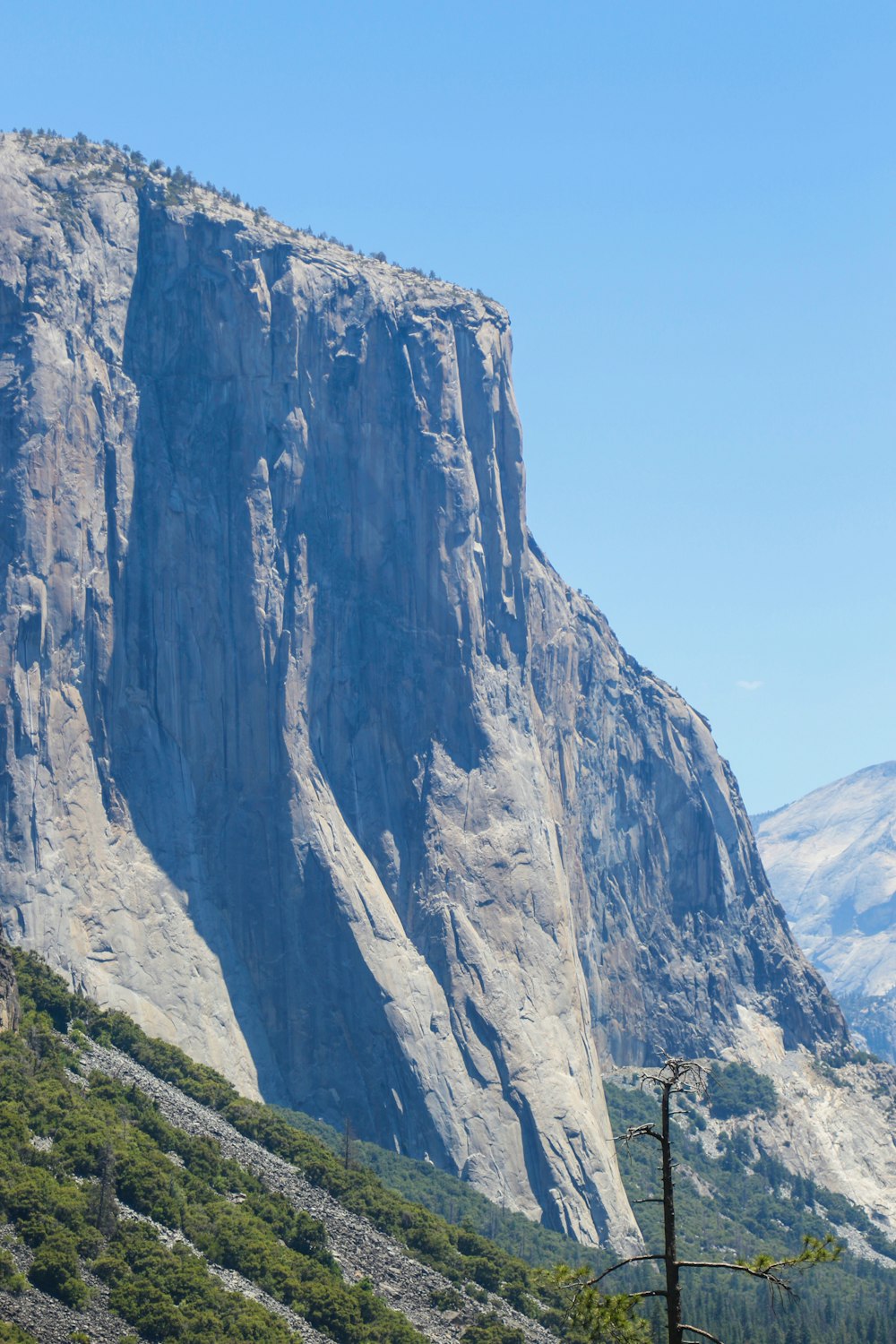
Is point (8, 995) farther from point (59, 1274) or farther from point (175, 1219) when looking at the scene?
point (59, 1274)

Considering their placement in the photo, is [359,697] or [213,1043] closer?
[213,1043]

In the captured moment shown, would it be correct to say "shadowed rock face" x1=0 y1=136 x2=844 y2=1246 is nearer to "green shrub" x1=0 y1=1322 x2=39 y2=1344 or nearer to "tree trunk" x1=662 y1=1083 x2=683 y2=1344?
"green shrub" x1=0 y1=1322 x2=39 y2=1344

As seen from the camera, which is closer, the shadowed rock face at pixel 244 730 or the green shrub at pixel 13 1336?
the green shrub at pixel 13 1336

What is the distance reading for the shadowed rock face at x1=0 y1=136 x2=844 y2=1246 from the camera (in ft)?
564

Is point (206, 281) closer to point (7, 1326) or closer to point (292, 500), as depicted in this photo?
point (292, 500)

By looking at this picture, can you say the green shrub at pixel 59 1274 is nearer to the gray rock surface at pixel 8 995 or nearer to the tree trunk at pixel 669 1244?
the gray rock surface at pixel 8 995

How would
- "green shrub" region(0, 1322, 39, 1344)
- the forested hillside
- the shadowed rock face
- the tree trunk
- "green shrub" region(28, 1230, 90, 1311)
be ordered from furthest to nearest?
the shadowed rock face < the forested hillside < "green shrub" region(28, 1230, 90, 1311) < "green shrub" region(0, 1322, 39, 1344) < the tree trunk

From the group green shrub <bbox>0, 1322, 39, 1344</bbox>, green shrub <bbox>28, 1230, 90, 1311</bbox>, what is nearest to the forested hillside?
green shrub <bbox>28, 1230, 90, 1311</bbox>

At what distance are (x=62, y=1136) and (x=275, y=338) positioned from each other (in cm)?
10363

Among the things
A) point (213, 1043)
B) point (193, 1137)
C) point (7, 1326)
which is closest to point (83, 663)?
point (213, 1043)

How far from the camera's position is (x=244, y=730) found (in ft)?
604

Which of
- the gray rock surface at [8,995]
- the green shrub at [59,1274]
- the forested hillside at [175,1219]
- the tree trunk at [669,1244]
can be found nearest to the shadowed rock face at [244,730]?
the forested hillside at [175,1219]

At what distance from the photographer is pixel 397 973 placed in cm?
18212

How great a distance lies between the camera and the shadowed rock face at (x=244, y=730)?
172 metres
